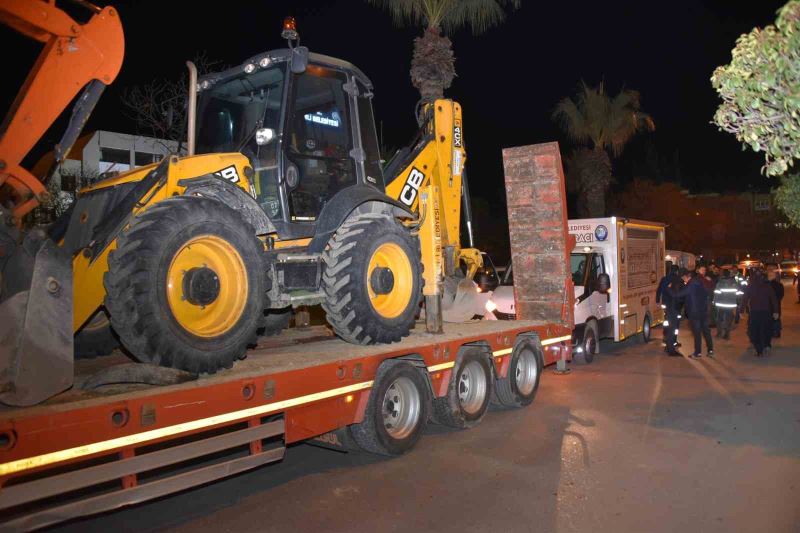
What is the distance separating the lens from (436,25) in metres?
17.3

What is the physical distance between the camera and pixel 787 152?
5.42m

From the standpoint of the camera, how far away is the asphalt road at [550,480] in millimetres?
5570

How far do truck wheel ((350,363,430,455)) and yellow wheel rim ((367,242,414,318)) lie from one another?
0.71m

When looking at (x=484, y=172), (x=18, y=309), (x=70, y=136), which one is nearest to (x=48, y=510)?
(x=18, y=309)

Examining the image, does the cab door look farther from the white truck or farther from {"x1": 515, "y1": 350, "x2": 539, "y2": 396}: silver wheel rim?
{"x1": 515, "y1": 350, "x2": 539, "y2": 396}: silver wheel rim

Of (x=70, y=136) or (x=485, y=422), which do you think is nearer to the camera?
(x=70, y=136)

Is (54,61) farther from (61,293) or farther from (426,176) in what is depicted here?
(426,176)

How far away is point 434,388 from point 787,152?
14.2 ft

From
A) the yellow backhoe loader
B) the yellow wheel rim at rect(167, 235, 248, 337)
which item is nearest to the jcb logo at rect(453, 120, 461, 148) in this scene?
the yellow backhoe loader

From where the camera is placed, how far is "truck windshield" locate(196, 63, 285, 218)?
22.3 ft

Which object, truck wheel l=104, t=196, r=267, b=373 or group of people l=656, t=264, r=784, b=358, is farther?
group of people l=656, t=264, r=784, b=358

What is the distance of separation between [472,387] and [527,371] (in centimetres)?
144

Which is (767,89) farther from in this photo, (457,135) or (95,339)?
(95,339)

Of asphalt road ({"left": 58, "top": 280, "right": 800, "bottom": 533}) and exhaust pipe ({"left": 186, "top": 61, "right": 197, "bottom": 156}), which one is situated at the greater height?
exhaust pipe ({"left": 186, "top": 61, "right": 197, "bottom": 156})
